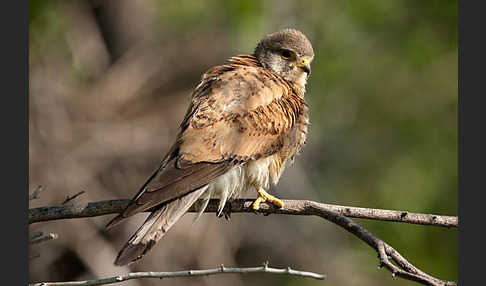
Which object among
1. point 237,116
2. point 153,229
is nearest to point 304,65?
point 237,116

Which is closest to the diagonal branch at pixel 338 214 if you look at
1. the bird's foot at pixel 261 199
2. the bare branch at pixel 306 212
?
the bare branch at pixel 306 212

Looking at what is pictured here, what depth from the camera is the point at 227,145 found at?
11.9 feet

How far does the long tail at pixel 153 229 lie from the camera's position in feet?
9.89

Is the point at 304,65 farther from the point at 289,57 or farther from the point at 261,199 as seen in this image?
the point at 261,199

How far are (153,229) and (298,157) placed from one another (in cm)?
457

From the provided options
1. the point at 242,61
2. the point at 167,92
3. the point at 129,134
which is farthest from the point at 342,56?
the point at 242,61

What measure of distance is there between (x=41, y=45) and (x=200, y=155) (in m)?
4.56

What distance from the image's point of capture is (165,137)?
23.1 feet

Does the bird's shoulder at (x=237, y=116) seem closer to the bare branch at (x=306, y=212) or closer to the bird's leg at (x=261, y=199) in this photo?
the bird's leg at (x=261, y=199)

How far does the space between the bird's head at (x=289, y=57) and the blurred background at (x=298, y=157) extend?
2071 millimetres

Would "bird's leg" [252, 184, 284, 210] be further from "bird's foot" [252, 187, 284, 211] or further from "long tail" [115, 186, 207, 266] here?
"long tail" [115, 186, 207, 266]

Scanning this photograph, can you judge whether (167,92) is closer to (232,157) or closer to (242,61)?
(242,61)

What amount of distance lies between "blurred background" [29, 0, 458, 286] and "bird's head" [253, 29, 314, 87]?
2.07m

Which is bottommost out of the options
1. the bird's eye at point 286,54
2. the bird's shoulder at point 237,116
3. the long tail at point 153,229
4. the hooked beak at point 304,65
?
the long tail at point 153,229
